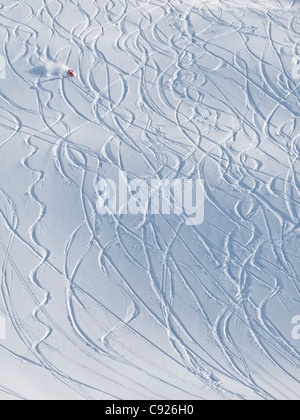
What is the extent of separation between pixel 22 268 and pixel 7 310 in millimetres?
690

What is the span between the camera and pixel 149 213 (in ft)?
31.1

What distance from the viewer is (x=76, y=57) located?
1159 cm

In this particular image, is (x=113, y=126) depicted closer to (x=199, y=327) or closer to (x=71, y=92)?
(x=71, y=92)

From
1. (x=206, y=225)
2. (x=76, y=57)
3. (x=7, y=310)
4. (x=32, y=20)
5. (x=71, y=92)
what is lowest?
(x=7, y=310)

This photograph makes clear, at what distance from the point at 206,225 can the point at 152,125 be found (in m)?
2.29

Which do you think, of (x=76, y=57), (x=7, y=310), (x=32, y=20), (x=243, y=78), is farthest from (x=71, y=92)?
(x=7, y=310)

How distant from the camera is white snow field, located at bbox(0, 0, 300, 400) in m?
8.05

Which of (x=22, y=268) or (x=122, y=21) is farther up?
(x=122, y=21)

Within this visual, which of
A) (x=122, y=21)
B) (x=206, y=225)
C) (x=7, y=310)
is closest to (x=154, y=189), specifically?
(x=206, y=225)

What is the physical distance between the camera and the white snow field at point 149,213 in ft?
26.4
